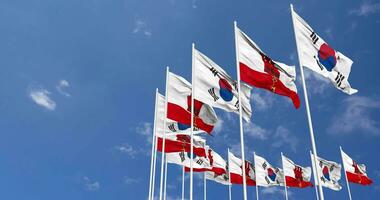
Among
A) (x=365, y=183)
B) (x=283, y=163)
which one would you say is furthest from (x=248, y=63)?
(x=365, y=183)

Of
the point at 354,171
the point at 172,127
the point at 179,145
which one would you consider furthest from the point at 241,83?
the point at 354,171

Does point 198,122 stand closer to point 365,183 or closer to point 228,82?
point 228,82

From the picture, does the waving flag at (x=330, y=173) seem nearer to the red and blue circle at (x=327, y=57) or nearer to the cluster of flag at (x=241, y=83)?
the cluster of flag at (x=241, y=83)

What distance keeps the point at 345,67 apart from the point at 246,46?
14.5 feet

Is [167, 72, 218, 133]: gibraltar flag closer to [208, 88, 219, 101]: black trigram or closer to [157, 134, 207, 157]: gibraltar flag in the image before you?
[157, 134, 207, 157]: gibraltar flag

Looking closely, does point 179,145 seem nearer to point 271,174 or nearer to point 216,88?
point 216,88

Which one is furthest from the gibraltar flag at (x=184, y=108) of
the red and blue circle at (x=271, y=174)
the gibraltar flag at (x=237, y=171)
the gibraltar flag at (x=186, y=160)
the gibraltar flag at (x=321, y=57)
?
the red and blue circle at (x=271, y=174)

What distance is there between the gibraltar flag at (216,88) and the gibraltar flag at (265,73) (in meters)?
1.68

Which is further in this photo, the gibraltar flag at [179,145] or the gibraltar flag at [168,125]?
the gibraltar flag at [179,145]

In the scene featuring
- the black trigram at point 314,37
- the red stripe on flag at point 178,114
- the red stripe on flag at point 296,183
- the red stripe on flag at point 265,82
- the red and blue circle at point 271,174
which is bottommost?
the red stripe on flag at point 265,82

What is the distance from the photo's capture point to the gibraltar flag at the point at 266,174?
3788 cm

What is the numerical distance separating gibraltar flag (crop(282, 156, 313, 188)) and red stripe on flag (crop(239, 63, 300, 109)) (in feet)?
74.8

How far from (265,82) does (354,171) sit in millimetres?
26858

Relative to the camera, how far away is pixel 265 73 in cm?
1694
